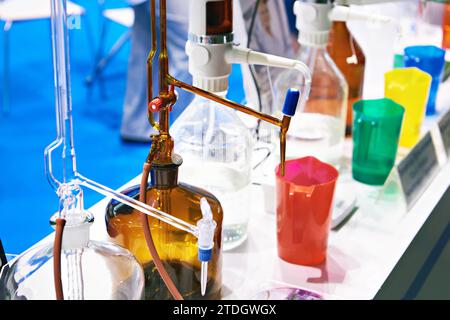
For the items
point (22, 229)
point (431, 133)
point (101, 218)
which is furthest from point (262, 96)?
point (22, 229)

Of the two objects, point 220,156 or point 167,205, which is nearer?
point 167,205

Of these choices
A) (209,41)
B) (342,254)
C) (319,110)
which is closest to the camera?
(209,41)

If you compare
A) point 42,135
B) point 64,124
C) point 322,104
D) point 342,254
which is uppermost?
point 64,124

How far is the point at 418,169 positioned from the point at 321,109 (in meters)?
0.18

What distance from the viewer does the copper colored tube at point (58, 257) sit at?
504 millimetres

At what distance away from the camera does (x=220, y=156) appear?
33.6 inches

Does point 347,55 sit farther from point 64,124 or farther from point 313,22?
point 64,124

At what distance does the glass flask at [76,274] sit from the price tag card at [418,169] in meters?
0.50

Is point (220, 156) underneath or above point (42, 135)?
above

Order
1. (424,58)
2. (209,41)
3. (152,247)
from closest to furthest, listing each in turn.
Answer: (152,247) → (209,41) → (424,58)

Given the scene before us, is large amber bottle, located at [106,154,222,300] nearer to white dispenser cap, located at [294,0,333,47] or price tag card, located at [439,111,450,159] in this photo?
white dispenser cap, located at [294,0,333,47]

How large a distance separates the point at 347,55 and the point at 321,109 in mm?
115

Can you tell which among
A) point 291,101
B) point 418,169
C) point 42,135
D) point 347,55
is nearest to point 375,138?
point 418,169

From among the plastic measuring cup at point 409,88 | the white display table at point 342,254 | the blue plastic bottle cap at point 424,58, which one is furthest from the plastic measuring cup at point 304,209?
the blue plastic bottle cap at point 424,58
